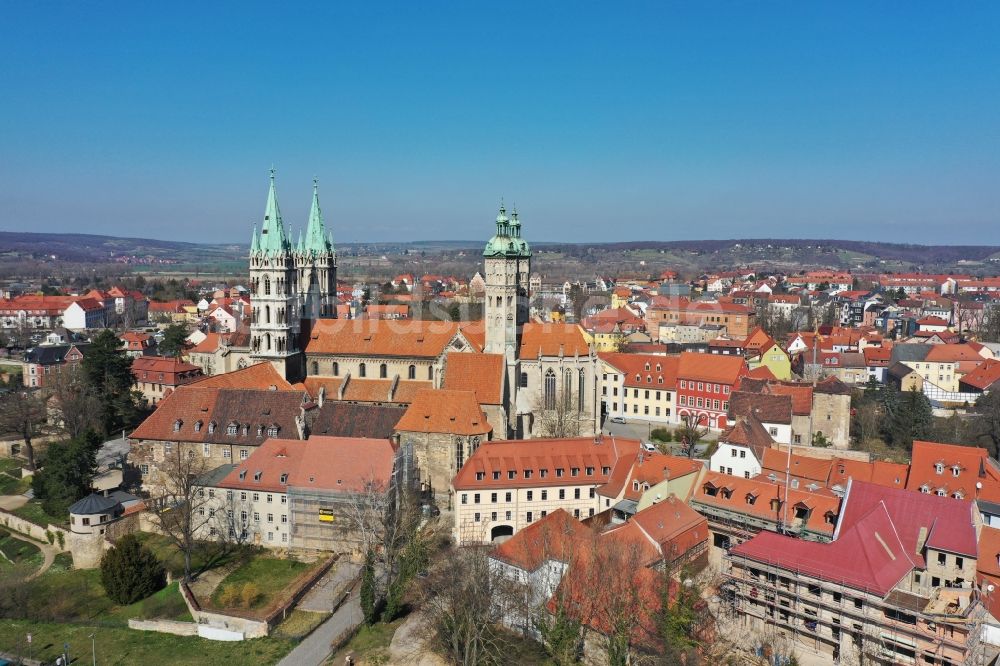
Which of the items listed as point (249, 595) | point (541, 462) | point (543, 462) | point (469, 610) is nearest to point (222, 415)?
point (249, 595)

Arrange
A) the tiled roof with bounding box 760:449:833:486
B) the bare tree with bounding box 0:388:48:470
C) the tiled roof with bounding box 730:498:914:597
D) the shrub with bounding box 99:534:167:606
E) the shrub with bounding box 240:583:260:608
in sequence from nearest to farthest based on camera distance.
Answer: the tiled roof with bounding box 730:498:914:597, the shrub with bounding box 240:583:260:608, the shrub with bounding box 99:534:167:606, the tiled roof with bounding box 760:449:833:486, the bare tree with bounding box 0:388:48:470

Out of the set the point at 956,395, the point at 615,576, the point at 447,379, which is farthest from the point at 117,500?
the point at 956,395

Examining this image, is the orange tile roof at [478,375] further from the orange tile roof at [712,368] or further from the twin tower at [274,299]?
the orange tile roof at [712,368]

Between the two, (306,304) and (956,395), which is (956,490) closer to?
(956,395)

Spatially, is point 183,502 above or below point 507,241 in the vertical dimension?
below

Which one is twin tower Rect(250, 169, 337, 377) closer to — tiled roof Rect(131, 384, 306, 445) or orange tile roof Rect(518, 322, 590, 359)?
tiled roof Rect(131, 384, 306, 445)

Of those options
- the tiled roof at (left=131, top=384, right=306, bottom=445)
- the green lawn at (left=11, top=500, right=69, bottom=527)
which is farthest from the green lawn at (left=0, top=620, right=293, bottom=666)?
the tiled roof at (left=131, top=384, right=306, bottom=445)

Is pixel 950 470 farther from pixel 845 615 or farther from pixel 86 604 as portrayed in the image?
pixel 86 604
